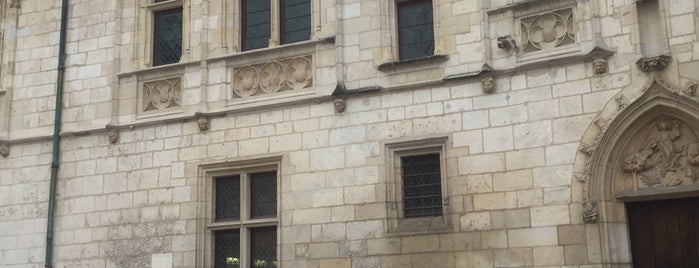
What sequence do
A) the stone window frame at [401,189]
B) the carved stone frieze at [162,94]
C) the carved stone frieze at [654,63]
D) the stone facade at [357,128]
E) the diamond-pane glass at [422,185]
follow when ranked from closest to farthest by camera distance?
the carved stone frieze at [654,63]
the stone facade at [357,128]
the stone window frame at [401,189]
the diamond-pane glass at [422,185]
the carved stone frieze at [162,94]

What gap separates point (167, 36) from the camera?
1254 cm

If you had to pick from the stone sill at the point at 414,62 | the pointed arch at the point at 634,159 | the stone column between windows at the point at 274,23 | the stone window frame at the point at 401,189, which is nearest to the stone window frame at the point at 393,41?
the stone sill at the point at 414,62

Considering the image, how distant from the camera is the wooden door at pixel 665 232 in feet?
29.5

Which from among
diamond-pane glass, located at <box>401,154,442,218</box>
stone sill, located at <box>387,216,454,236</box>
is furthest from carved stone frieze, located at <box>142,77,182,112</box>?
stone sill, located at <box>387,216,454,236</box>

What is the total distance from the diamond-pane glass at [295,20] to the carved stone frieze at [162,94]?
1712mm

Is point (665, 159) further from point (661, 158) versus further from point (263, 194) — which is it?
point (263, 194)

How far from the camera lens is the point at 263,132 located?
37.0 feet

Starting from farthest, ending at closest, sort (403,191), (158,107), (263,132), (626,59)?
(158,107) < (263,132) < (403,191) < (626,59)

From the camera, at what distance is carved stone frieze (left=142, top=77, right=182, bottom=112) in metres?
12.0

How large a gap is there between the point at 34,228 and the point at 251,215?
3463mm

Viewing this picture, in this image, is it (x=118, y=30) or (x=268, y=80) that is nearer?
(x=268, y=80)

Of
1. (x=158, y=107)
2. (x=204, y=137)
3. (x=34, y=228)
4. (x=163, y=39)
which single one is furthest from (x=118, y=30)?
(x=34, y=228)

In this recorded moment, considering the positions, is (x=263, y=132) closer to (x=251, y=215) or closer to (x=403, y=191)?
(x=251, y=215)

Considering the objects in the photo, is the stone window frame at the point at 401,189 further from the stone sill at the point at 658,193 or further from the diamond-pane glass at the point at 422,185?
the stone sill at the point at 658,193
